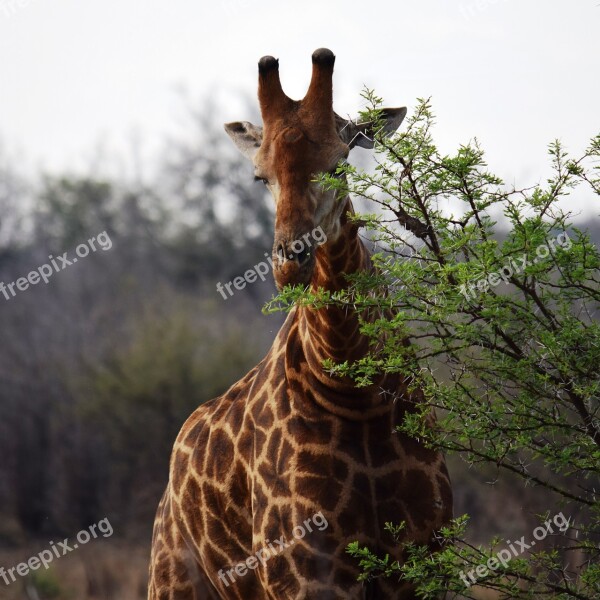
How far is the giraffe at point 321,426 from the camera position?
522cm

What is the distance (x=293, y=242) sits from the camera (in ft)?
15.9

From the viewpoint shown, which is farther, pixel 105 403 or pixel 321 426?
pixel 105 403

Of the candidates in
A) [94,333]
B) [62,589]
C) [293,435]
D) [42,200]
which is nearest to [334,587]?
[293,435]

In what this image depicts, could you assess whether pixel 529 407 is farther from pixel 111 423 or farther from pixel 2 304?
pixel 2 304

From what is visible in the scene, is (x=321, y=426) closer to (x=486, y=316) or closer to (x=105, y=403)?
(x=486, y=316)

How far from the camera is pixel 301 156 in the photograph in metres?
5.13

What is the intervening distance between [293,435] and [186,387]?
15514 mm

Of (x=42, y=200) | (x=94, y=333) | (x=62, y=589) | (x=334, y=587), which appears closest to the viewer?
(x=334, y=587)

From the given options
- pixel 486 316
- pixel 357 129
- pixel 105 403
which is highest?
pixel 105 403

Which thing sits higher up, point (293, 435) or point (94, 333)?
point (94, 333)

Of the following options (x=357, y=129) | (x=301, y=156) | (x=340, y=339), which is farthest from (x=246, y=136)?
(x=340, y=339)

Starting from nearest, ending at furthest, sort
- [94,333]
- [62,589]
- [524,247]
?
[524,247] < [62,589] < [94,333]

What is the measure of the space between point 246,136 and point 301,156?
980mm

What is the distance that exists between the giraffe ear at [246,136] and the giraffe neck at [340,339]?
2.33 feet
